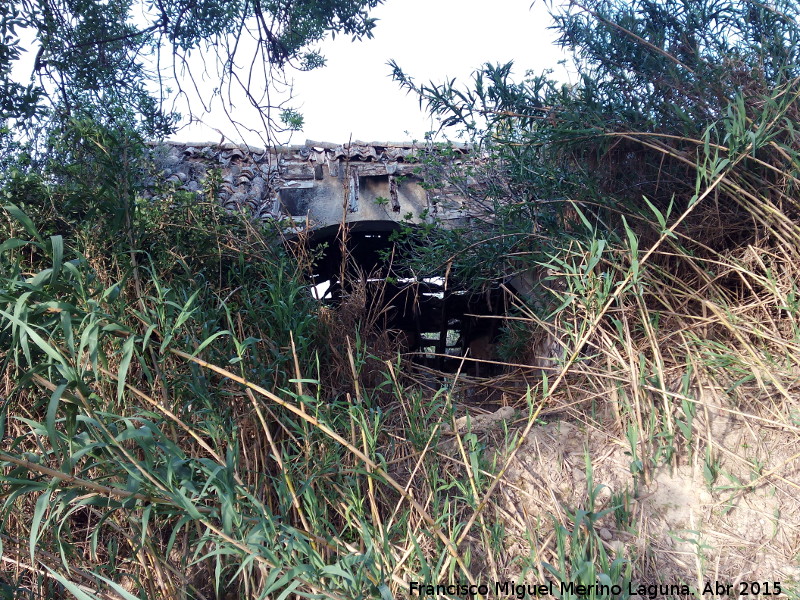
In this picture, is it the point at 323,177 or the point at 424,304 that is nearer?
the point at 323,177

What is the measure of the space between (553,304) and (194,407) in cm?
208

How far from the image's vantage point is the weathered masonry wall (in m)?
5.79

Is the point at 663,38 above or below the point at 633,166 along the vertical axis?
above

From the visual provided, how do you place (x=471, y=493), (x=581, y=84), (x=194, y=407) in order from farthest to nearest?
1. (x=581, y=84)
2. (x=194, y=407)
3. (x=471, y=493)

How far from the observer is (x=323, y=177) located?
6148 millimetres

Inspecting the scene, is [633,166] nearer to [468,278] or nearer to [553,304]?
[553,304]

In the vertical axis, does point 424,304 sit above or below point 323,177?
below

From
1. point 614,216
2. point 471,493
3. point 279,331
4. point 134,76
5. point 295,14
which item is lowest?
point 471,493

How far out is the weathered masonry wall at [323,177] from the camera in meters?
5.79

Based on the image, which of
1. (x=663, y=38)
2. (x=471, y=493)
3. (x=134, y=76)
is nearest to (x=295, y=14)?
(x=134, y=76)

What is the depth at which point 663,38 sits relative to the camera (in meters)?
3.32

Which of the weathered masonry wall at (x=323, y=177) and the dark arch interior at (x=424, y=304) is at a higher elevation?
the weathered masonry wall at (x=323, y=177)

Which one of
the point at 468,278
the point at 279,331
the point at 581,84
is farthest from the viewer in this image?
the point at 468,278

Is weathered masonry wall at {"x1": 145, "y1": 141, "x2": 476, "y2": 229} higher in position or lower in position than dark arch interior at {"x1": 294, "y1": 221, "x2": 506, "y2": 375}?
higher
